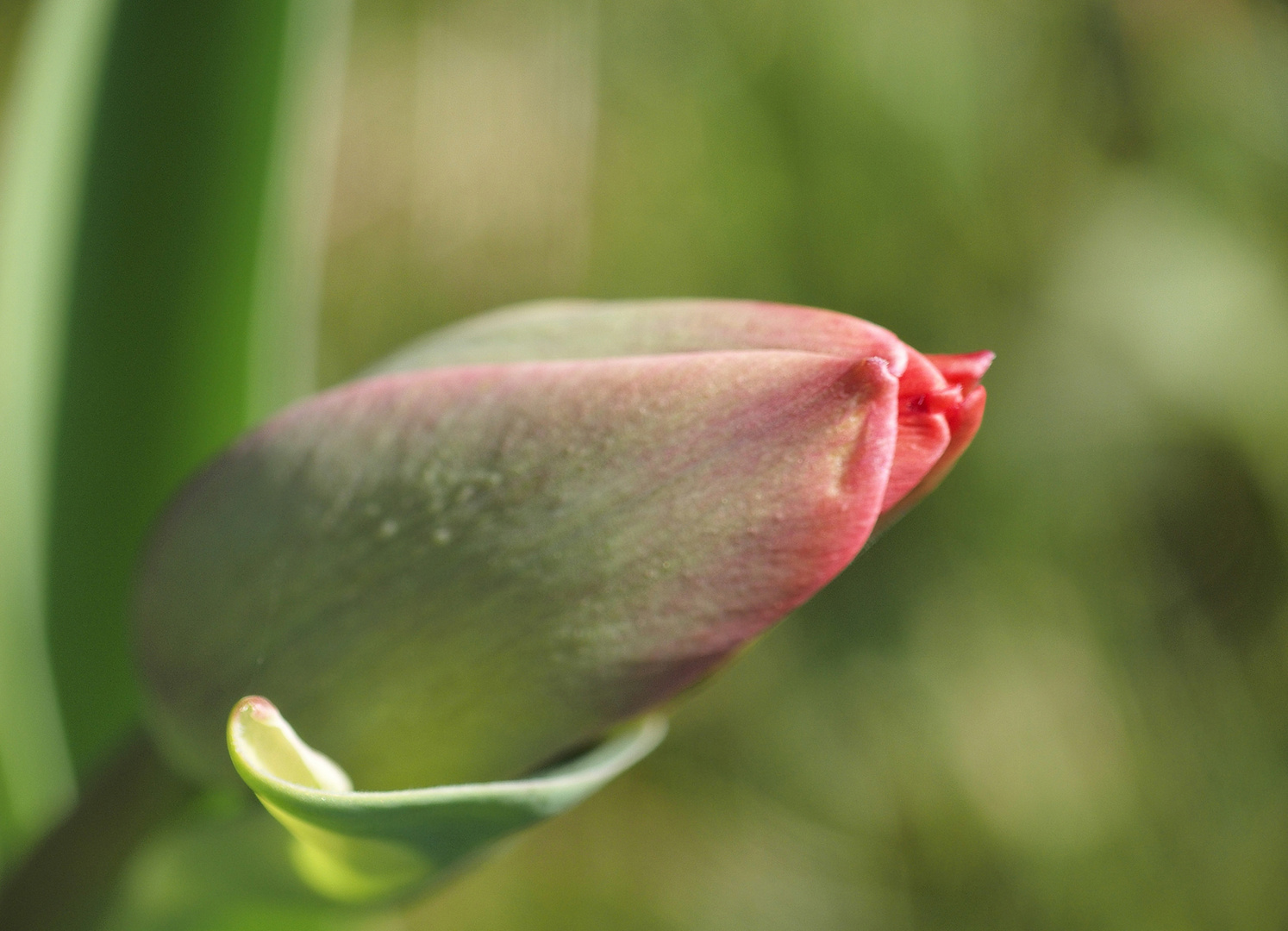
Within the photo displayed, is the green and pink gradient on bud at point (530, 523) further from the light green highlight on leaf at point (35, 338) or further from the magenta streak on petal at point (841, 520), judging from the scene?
the light green highlight on leaf at point (35, 338)

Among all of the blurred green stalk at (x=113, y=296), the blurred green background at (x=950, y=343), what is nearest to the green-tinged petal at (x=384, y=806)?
the blurred green stalk at (x=113, y=296)

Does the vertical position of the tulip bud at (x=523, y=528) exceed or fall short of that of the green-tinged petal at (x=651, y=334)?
it falls short

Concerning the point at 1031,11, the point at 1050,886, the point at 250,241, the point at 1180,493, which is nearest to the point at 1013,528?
the point at 1180,493

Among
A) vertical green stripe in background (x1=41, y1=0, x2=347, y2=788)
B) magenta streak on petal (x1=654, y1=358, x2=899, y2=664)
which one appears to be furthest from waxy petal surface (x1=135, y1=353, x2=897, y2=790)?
vertical green stripe in background (x1=41, y1=0, x2=347, y2=788)

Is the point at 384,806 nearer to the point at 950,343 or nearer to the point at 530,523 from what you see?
the point at 530,523

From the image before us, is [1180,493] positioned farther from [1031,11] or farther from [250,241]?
[250,241]

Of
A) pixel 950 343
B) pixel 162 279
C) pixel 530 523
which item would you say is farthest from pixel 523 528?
pixel 950 343

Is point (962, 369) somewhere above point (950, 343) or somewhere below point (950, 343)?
above
